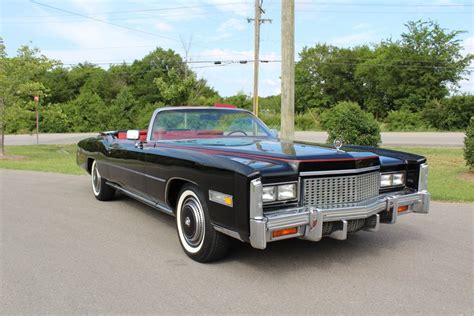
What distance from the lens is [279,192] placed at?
11.3 ft

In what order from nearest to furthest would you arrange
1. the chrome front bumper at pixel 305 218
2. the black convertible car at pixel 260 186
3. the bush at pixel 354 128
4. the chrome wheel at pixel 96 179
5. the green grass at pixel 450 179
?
the chrome front bumper at pixel 305 218 → the black convertible car at pixel 260 186 → the chrome wheel at pixel 96 179 → the green grass at pixel 450 179 → the bush at pixel 354 128

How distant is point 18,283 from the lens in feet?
11.3

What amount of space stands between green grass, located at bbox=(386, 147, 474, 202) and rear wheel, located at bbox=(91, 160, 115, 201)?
17.8 ft

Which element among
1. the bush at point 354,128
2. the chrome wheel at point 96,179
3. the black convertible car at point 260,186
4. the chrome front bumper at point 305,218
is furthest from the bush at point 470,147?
the chrome wheel at point 96,179

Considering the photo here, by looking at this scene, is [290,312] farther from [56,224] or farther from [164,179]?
[56,224]

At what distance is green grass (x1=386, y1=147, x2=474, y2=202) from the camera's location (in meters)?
7.08

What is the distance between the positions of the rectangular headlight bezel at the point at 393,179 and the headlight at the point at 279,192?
4.27ft

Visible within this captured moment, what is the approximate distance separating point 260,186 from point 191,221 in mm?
1088

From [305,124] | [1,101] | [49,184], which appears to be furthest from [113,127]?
[49,184]

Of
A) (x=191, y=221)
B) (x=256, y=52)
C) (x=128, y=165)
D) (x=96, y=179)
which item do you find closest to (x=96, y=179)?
(x=96, y=179)

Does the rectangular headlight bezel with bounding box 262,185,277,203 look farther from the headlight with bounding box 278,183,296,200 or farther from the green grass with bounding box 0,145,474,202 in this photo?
the green grass with bounding box 0,145,474,202

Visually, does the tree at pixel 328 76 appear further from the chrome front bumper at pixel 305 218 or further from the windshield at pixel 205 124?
the chrome front bumper at pixel 305 218

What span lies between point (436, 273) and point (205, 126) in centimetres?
315

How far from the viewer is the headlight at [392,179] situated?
4.32m
